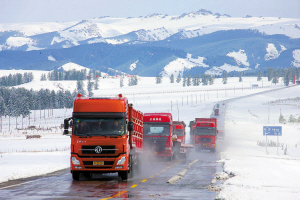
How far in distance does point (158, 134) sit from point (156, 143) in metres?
0.69

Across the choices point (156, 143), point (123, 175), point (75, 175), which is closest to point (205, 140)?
point (156, 143)

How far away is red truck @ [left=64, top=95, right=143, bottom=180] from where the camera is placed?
19.8 metres

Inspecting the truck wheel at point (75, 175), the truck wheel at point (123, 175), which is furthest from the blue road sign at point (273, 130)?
the truck wheel at point (75, 175)

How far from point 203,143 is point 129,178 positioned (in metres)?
32.2

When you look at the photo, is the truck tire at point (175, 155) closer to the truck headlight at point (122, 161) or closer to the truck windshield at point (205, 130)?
the truck windshield at point (205, 130)

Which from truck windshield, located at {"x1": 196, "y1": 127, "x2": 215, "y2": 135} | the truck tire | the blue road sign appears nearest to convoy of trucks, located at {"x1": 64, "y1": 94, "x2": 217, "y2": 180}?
the truck tire

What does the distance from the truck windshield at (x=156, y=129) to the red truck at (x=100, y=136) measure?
1378 centimetres

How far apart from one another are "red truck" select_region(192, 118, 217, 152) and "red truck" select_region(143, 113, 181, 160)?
19.2m

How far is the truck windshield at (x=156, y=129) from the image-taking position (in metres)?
34.6

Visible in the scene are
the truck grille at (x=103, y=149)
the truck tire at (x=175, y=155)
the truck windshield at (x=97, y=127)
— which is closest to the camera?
the truck grille at (x=103, y=149)

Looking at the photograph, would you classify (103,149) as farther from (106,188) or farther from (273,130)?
(273,130)

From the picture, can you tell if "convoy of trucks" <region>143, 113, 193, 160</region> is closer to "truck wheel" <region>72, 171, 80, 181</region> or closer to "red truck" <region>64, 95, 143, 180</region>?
"truck wheel" <region>72, 171, 80, 181</region>

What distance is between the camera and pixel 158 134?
3462 centimetres

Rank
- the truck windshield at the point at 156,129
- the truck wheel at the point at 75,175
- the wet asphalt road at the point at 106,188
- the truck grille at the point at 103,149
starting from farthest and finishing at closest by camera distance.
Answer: the truck windshield at the point at 156,129 < the truck wheel at the point at 75,175 < the truck grille at the point at 103,149 < the wet asphalt road at the point at 106,188
